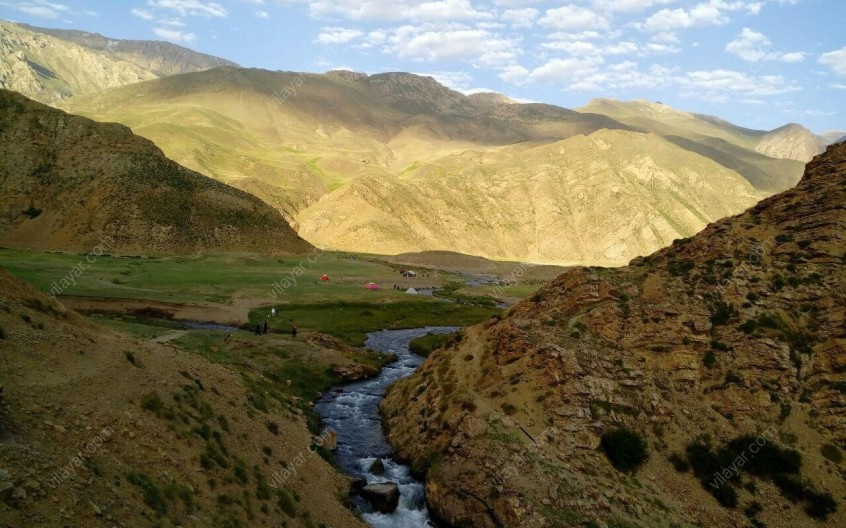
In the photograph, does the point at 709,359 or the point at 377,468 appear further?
the point at 709,359

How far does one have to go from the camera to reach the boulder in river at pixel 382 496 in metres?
28.0

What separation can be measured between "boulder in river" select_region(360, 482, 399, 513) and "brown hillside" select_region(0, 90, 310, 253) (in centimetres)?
11886

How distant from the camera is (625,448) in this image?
98.5 ft

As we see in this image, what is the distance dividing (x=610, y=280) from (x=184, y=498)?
33806 millimetres

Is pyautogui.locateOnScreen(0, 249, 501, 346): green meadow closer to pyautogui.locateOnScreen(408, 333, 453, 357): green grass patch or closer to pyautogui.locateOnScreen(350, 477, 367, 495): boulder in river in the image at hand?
pyautogui.locateOnScreen(408, 333, 453, 357): green grass patch

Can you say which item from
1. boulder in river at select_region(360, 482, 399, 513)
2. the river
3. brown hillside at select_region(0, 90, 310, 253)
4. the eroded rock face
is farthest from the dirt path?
brown hillside at select_region(0, 90, 310, 253)

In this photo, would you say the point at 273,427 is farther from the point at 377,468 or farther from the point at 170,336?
the point at 170,336

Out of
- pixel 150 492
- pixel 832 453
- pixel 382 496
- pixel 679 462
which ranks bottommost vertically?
pixel 382 496

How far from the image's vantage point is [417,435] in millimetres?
34281

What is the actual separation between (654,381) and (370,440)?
20.6 metres

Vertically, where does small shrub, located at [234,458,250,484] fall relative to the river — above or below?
above

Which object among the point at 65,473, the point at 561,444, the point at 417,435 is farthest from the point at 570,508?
the point at 65,473

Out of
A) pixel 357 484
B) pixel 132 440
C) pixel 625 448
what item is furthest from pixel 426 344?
pixel 132 440

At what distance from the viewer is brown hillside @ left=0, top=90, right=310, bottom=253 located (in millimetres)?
123875
